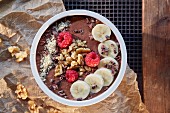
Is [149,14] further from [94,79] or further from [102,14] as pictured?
[94,79]

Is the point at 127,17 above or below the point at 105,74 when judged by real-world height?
above

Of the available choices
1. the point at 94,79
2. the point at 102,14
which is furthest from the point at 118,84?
the point at 102,14

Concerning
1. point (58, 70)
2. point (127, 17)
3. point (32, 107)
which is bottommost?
point (32, 107)

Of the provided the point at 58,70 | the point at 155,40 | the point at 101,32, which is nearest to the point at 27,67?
the point at 58,70

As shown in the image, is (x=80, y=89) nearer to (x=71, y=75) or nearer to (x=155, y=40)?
(x=71, y=75)

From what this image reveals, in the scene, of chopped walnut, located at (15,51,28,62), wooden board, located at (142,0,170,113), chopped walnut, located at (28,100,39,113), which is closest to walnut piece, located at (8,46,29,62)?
chopped walnut, located at (15,51,28,62)

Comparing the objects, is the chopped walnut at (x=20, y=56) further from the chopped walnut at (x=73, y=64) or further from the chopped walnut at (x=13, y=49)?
the chopped walnut at (x=73, y=64)

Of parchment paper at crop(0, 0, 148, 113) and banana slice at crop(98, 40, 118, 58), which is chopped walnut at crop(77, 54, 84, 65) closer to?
banana slice at crop(98, 40, 118, 58)
